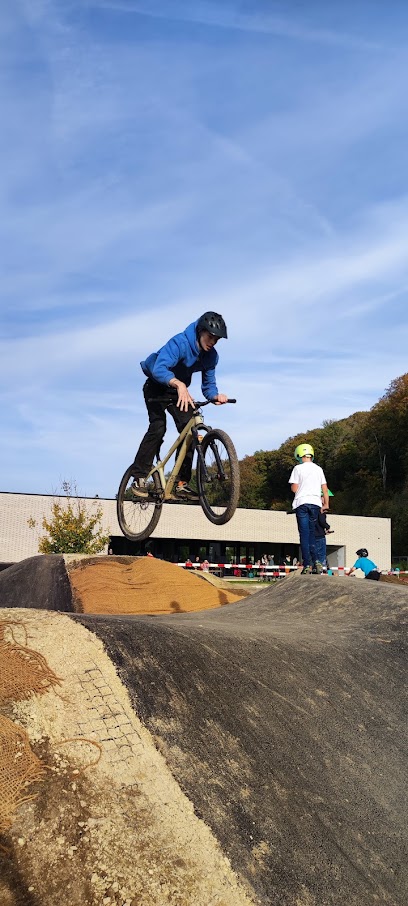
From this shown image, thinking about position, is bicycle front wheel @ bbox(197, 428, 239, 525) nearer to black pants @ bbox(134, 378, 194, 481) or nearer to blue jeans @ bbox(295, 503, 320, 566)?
black pants @ bbox(134, 378, 194, 481)

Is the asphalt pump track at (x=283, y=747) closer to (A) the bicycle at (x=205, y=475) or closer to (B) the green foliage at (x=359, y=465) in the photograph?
(A) the bicycle at (x=205, y=475)

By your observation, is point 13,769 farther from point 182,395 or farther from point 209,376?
point 209,376

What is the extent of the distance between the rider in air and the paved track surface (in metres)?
2.47

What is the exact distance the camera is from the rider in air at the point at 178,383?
23.1 feet

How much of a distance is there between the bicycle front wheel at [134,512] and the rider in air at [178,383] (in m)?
0.22

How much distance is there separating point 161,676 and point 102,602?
26.4 ft

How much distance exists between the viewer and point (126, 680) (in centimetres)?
400

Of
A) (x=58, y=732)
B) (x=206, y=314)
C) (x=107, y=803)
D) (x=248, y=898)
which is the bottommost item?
(x=248, y=898)

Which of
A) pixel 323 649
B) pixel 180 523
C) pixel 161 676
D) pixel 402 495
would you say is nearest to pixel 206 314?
pixel 323 649

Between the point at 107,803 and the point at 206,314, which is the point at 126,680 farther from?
the point at 206,314

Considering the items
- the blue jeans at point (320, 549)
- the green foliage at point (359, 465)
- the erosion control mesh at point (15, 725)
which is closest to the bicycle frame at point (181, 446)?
the blue jeans at point (320, 549)

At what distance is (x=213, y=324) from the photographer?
695 centimetres

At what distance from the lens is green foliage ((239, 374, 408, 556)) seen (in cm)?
6500

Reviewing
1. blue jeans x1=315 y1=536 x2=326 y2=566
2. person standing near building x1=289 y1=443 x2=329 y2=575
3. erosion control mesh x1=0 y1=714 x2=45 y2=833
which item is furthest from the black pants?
erosion control mesh x1=0 y1=714 x2=45 y2=833
